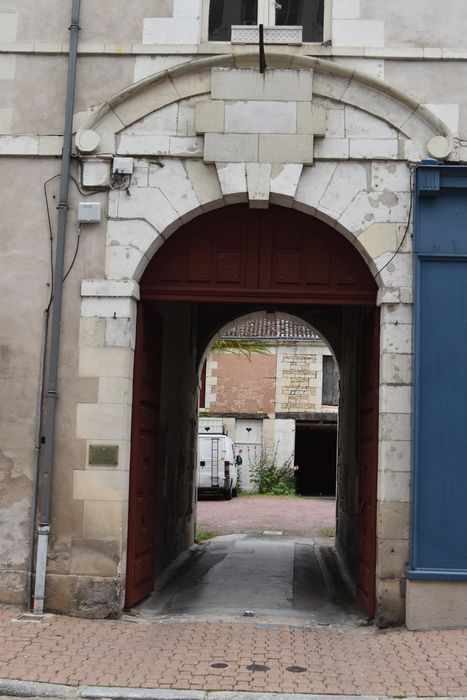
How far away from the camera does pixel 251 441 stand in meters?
25.7

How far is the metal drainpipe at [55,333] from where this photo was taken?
683cm

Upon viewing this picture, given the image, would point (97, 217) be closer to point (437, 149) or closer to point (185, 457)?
point (437, 149)

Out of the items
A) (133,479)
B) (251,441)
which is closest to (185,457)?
(133,479)

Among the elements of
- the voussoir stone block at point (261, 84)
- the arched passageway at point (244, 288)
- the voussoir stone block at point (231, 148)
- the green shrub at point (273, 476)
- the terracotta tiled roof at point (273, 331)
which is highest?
the terracotta tiled roof at point (273, 331)

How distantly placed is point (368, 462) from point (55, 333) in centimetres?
299

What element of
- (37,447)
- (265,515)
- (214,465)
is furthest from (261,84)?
(214,465)

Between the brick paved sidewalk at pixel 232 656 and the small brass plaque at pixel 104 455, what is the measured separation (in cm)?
125

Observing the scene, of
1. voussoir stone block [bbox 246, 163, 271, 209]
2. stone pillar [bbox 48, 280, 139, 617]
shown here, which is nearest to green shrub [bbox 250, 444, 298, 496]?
stone pillar [bbox 48, 280, 139, 617]

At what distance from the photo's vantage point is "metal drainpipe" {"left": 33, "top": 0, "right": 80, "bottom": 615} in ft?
22.4

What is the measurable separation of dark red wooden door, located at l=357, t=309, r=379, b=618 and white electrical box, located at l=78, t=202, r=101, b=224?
2542 millimetres

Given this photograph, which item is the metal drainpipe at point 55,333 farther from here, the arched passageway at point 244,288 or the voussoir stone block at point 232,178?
the voussoir stone block at point 232,178

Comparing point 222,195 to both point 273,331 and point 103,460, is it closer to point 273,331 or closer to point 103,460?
point 103,460

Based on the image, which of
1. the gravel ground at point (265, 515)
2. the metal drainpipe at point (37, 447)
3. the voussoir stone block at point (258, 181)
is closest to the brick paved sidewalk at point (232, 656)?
the metal drainpipe at point (37, 447)

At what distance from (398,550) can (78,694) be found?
2.90 meters
